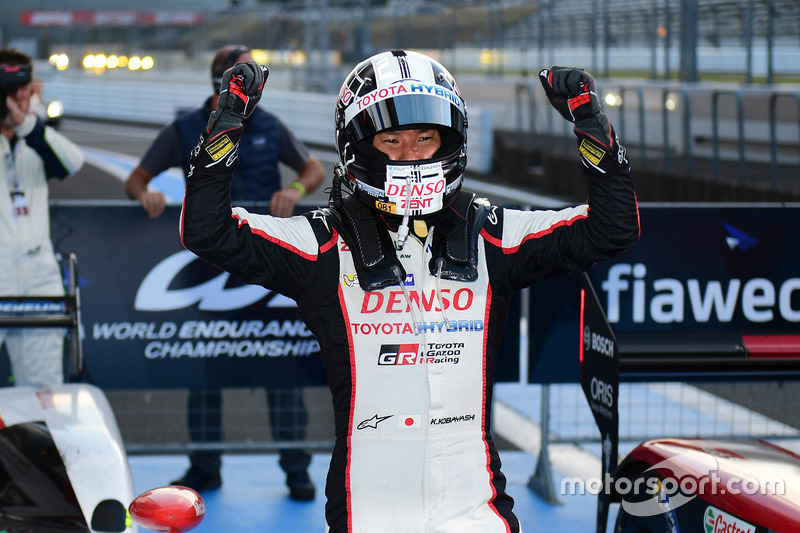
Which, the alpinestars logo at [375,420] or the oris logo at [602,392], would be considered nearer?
the alpinestars logo at [375,420]

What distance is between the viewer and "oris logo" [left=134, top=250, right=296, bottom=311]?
18.5ft

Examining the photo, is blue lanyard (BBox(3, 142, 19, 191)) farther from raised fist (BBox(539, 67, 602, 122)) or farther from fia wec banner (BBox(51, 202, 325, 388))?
raised fist (BBox(539, 67, 602, 122))

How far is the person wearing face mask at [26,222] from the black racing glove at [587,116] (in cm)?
348

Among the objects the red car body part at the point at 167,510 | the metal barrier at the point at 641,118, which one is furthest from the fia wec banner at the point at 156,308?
the metal barrier at the point at 641,118

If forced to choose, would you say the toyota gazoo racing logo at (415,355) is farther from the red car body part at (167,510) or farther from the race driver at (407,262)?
the red car body part at (167,510)

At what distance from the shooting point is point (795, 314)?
5.59m

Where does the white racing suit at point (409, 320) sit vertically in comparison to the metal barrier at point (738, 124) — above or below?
above

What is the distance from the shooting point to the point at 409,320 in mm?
2654

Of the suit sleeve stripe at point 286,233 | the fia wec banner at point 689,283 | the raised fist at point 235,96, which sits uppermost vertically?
the raised fist at point 235,96

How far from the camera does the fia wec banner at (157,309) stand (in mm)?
5633

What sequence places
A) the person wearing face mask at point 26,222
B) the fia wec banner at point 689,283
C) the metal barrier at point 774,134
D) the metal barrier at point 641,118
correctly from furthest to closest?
1. the metal barrier at point 641,118
2. the metal barrier at point 774,134
3. the fia wec banner at point 689,283
4. the person wearing face mask at point 26,222

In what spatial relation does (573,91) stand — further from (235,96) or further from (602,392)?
(602,392)

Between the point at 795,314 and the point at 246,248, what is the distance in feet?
12.5

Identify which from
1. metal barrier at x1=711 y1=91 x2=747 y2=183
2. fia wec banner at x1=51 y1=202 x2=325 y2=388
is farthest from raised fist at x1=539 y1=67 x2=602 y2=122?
metal barrier at x1=711 y1=91 x2=747 y2=183
